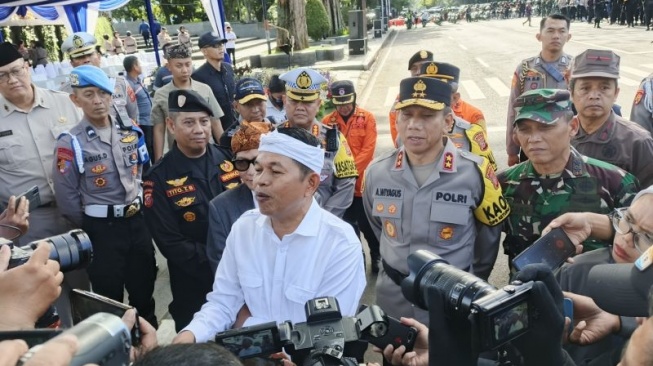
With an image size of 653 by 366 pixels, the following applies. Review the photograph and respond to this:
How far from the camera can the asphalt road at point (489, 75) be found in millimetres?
5086

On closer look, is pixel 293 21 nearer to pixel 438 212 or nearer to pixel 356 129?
pixel 356 129

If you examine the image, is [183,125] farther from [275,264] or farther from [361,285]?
[361,285]

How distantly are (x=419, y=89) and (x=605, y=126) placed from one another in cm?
128

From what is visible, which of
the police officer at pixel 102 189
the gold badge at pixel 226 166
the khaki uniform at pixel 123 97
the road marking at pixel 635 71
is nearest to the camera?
the gold badge at pixel 226 166

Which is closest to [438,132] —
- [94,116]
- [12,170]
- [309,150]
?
[309,150]

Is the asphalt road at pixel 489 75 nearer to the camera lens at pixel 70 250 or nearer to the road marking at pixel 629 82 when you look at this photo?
the road marking at pixel 629 82

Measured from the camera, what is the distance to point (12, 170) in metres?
3.54

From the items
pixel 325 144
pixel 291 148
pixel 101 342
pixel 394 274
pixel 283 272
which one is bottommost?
pixel 394 274

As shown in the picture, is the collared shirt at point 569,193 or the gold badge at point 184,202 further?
the gold badge at point 184,202

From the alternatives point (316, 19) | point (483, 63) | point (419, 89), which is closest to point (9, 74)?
point (419, 89)

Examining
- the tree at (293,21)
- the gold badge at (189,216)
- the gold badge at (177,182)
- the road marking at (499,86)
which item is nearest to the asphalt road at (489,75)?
the road marking at (499,86)

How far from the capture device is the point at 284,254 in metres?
2.21

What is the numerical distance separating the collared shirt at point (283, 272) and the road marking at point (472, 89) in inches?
439

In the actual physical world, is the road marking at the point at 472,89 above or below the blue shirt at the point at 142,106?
below
